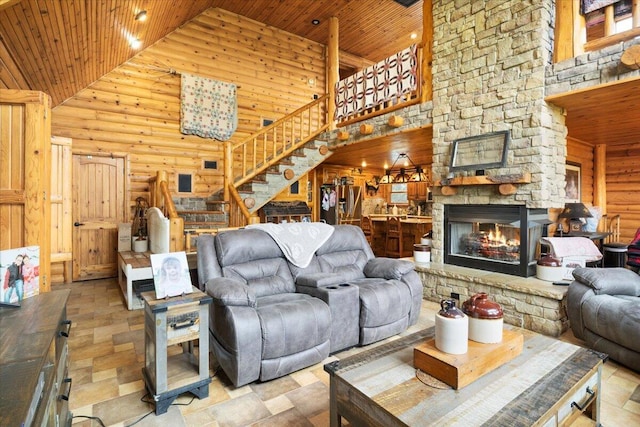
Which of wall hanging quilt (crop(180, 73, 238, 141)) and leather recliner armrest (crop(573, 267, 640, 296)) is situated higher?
wall hanging quilt (crop(180, 73, 238, 141))

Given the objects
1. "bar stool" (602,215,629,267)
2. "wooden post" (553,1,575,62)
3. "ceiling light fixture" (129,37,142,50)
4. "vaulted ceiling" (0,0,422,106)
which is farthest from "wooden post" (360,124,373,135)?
"ceiling light fixture" (129,37,142,50)

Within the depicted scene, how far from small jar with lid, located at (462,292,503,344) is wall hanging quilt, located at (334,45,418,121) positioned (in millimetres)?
4019

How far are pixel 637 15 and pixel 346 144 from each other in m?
3.94

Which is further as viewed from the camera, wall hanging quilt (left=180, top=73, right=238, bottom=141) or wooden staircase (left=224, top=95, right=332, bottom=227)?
wall hanging quilt (left=180, top=73, right=238, bottom=141)

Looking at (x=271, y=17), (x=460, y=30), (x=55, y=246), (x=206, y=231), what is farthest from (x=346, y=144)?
(x=55, y=246)

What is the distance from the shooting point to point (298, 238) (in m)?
3.27

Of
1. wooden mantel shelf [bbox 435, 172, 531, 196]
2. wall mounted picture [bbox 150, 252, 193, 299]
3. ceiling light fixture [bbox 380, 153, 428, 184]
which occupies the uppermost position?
ceiling light fixture [bbox 380, 153, 428, 184]

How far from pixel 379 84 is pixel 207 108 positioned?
11.2 ft

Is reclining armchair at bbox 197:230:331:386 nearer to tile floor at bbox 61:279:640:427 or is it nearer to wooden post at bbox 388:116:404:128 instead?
tile floor at bbox 61:279:640:427

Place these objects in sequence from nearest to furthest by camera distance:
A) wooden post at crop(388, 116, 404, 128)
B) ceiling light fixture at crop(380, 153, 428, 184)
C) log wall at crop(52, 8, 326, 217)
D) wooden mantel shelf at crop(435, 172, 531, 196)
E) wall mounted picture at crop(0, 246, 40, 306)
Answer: wall mounted picture at crop(0, 246, 40, 306) → wooden mantel shelf at crop(435, 172, 531, 196) → wooden post at crop(388, 116, 404, 128) → log wall at crop(52, 8, 326, 217) → ceiling light fixture at crop(380, 153, 428, 184)

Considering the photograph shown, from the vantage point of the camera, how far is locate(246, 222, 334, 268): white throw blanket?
3.13 meters

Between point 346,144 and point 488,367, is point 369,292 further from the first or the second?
point 346,144

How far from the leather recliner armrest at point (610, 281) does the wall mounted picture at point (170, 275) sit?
319 cm

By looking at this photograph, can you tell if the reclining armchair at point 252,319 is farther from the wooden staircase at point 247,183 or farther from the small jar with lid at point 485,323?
the wooden staircase at point 247,183
